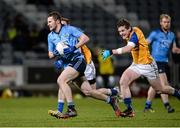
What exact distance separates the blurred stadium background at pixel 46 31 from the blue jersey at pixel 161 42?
970 cm

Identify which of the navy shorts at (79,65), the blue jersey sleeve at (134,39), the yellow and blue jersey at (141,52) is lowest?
the navy shorts at (79,65)

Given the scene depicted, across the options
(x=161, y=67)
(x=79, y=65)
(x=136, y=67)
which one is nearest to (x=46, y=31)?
(x=161, y=67)

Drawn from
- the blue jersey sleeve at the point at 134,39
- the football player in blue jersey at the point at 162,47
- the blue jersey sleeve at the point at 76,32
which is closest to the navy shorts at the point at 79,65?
the blue jersey sleeve at the point at 76,32

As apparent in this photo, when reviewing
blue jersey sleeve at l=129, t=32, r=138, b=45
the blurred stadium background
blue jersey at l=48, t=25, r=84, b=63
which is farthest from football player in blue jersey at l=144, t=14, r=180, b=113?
the blurred stadium background

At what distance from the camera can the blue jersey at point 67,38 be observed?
13.7 m

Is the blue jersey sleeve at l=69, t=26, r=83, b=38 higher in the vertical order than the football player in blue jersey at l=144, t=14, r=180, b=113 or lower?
higher

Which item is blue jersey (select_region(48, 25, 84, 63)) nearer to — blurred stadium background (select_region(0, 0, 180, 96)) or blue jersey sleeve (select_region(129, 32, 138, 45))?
blue jersey sleeve (select_region(129, 32, 138, 45))

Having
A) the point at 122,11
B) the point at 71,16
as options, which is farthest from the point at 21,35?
the point at 122,11

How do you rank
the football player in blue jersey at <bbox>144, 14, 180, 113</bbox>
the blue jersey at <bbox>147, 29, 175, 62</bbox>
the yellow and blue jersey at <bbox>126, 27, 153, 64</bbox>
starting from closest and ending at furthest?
1. the yellow and blue jersey at <bbox>126, 27, 153, 64</bbox>
2. the football player in blue jersey at <bbox>144, 14, 180, 113</bbox>
3. the blue jersey at <bbox>147, 29, 175, 62</bbox>

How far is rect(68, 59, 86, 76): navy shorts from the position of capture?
13789 millimetres

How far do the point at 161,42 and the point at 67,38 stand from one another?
156 inches

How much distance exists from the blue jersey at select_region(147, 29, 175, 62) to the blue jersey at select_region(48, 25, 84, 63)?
3.47 metres

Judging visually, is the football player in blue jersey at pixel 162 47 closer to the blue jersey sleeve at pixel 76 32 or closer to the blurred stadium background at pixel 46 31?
the blue jersey sleeve at pixel 76 32

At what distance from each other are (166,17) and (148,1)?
654 inches
